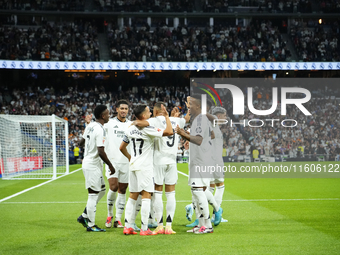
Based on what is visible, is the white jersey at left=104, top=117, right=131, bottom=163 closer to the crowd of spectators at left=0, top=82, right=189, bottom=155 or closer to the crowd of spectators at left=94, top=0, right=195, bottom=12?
the crowd of spectators at left=0, top=82, right=189, bottom=155

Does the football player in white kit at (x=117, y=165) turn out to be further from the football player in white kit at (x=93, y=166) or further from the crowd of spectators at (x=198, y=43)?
the crowd of spectators at (x=198, y=43)

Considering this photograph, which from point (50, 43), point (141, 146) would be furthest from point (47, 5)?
point (141, 146)

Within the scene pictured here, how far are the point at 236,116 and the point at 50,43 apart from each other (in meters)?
18.6

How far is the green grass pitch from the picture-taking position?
5.64 metres

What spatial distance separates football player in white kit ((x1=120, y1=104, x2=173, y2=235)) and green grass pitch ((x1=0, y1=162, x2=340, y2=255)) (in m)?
0.35

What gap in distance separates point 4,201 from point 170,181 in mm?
6216

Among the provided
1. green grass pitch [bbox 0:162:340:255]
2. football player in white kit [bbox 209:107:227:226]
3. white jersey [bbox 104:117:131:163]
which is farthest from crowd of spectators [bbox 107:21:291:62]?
white jersey [bbox 104:117:131:163]

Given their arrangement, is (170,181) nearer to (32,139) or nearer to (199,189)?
(199,189)

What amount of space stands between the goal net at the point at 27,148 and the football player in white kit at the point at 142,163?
1048cm

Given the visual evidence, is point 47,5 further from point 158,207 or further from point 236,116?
point 158,207

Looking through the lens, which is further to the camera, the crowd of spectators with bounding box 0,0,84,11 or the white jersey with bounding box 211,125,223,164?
the crowd of spectators with bounding box 0,0,84,11

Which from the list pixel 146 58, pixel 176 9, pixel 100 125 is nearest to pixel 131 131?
pixel 100 125

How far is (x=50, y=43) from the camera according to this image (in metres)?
36.2

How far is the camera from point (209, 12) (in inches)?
1638
